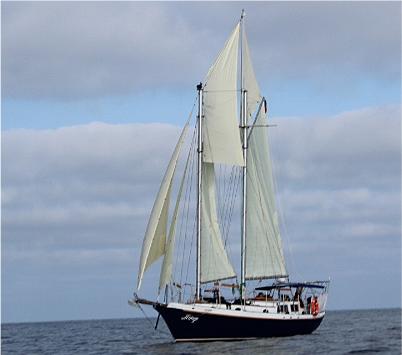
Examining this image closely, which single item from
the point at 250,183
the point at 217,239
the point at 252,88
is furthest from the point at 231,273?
the point at 252,88

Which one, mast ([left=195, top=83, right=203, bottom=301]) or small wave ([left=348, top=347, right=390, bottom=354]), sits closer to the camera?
small wave ([left=348, top=347, right=390, bottom=354])

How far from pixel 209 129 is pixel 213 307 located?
507 inches

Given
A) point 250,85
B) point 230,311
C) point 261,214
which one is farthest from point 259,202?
point 230,311

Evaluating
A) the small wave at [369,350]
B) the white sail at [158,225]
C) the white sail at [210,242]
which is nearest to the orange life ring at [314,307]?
the white sail at [210,242]

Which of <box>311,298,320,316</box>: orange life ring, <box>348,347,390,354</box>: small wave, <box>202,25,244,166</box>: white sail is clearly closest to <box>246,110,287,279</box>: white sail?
<box>311,298,320,316</box>: orange life ring

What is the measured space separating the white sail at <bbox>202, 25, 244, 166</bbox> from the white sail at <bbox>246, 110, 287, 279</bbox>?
5.08 meters

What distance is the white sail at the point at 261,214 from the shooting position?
259ft

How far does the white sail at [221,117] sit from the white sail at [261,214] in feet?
16.7

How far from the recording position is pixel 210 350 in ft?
213

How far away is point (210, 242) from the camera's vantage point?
239 feet

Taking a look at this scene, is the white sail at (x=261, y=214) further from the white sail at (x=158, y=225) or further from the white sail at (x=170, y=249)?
the white sail at (x=158, y=225)

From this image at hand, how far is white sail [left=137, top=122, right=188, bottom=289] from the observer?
68.5 meters

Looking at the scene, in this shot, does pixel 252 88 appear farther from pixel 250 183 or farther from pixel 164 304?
pixel 164 304

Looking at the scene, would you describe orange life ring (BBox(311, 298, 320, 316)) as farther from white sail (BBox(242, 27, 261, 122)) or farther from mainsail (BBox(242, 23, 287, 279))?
white sail (BBox(242, 27, 261, 122))
